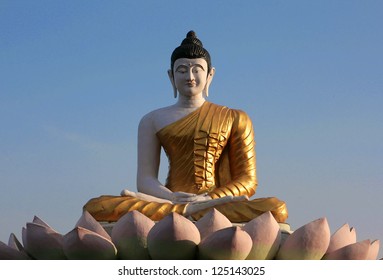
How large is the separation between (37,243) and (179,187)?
3.06 m

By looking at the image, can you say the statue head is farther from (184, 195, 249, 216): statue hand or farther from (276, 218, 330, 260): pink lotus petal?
(276, 218, 330, 260): pink lotus petal

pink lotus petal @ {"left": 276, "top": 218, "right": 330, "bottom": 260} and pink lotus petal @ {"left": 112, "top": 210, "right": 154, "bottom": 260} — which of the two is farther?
pink lotus petal @ {"left": 276, "top": 218, "right": 330, "bottom": 260}

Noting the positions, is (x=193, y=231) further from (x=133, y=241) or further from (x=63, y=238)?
(x=63, y=238)

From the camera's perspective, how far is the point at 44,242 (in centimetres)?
464

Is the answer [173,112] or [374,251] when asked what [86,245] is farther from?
[173,112]

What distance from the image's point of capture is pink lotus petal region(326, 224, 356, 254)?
16.6 ft

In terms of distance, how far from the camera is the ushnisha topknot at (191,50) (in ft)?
25.5

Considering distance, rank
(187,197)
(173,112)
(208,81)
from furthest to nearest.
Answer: (208,81) < (173,112) < (187,197)

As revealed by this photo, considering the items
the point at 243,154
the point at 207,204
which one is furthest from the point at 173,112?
the point at 207,204

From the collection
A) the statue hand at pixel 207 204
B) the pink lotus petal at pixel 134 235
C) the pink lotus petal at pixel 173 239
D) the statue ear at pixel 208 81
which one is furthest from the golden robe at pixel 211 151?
the pink lotus petal at pixel 173 239

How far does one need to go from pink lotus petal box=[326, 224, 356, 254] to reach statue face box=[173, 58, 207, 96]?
2.90 metres

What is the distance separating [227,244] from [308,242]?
649mm

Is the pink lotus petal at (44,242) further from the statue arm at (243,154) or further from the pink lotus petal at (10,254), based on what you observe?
the statue arm at (243,154)

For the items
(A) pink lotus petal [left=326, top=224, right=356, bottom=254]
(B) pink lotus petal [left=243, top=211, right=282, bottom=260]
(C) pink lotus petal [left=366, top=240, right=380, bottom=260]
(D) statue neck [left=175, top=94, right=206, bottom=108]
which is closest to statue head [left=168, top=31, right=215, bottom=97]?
(D) statue neck [left=175, top=94, right=206, bottom=108]
